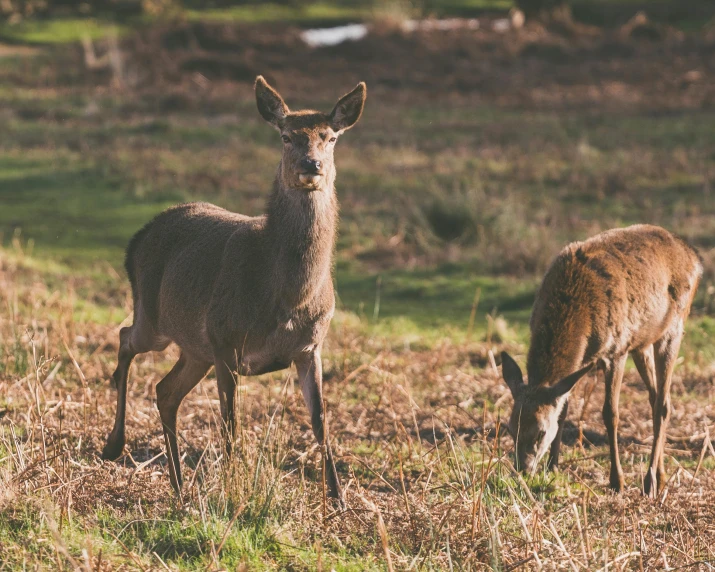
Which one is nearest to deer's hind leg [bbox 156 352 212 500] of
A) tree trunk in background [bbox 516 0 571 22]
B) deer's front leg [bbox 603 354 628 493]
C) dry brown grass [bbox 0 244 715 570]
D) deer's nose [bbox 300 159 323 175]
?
dry brown grass [bbox 0 244 715 570]

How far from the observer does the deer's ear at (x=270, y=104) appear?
7160 mm

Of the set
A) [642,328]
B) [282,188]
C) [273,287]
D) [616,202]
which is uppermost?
[282,188]

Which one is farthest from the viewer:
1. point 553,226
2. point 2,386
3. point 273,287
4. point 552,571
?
point 553,226

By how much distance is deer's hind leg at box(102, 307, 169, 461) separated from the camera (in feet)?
24.1

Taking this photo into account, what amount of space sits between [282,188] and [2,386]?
288 centimetres

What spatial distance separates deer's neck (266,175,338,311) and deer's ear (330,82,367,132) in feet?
1.40

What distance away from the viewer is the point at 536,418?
24.4 feet

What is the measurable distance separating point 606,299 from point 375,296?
5892 mm

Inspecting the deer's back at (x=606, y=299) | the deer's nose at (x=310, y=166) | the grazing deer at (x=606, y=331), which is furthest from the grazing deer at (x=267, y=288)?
the deer's back at (x=606, y=299)

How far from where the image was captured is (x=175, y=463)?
22.8ft

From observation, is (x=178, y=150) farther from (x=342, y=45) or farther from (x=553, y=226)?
(x=342, y=45)

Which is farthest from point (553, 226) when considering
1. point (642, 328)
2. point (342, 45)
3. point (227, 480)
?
point (342, 45)

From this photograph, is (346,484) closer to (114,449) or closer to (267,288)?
(267,288)

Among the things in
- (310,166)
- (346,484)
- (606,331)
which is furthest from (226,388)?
(606,331)
